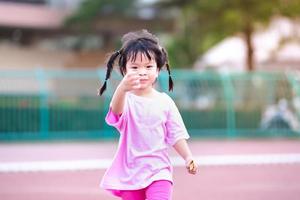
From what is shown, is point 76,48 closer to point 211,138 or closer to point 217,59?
point 217,59

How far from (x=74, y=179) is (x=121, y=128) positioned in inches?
199

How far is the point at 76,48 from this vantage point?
35.8 metres

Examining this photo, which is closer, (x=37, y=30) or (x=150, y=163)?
(x=150, y=163)

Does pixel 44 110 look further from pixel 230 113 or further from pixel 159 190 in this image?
pixel 159 190

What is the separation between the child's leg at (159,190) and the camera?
365cm

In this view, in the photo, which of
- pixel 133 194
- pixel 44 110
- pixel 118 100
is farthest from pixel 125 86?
pixel 44 110

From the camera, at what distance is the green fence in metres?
17.6

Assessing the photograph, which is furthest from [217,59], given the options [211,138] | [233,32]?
[211,138]

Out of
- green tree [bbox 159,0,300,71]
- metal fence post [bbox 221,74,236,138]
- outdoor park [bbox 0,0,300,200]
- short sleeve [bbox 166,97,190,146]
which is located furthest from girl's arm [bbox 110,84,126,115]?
green tree [bbox 159,0,300,71]

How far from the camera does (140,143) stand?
378 cm

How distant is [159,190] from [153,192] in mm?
31

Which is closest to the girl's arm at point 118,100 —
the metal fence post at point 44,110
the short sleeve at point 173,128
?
the short sleeve at point 173,128

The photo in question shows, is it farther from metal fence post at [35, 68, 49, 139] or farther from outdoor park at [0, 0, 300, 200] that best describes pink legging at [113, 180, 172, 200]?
metal fence post at [35, 68, 49, 139]

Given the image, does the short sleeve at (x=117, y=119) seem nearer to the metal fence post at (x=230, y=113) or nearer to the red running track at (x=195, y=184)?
the red running track at (x=195, y=184)
